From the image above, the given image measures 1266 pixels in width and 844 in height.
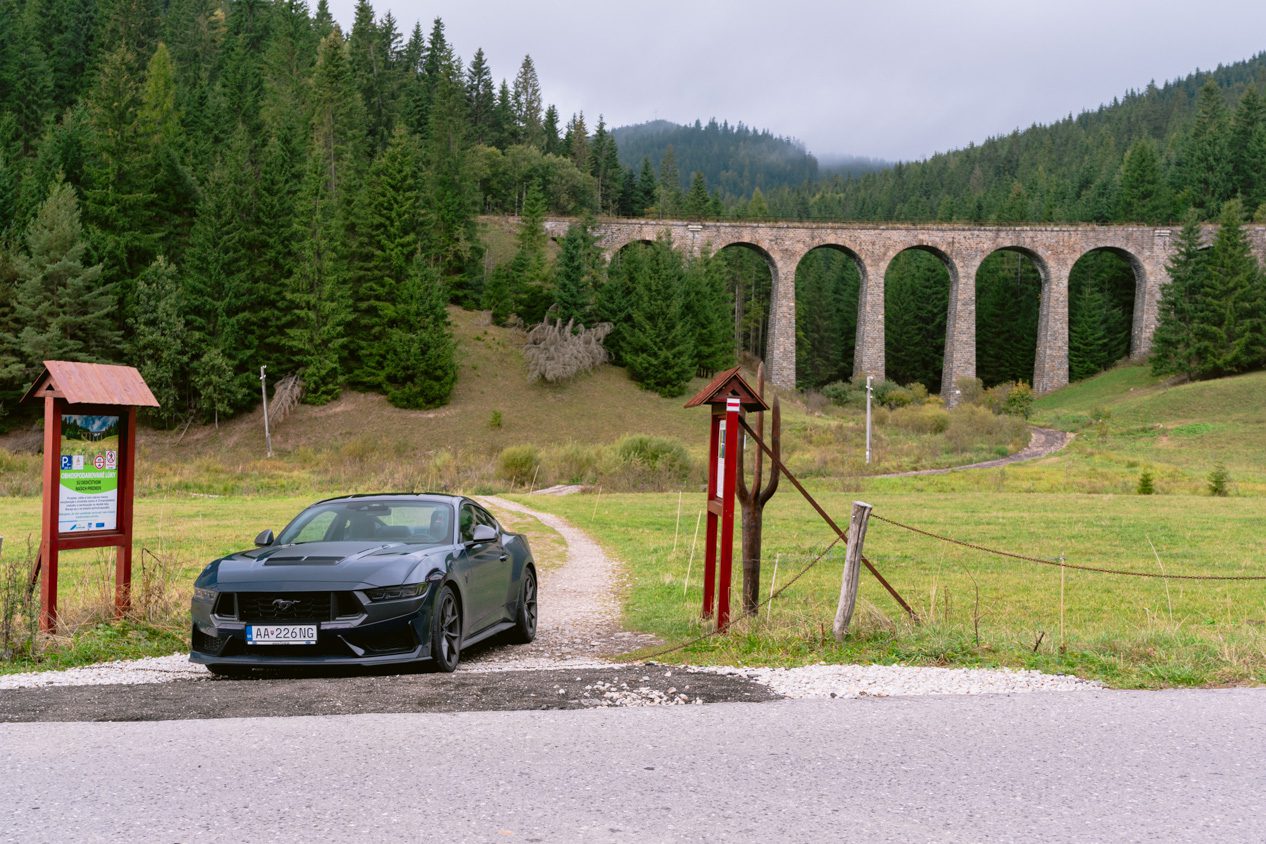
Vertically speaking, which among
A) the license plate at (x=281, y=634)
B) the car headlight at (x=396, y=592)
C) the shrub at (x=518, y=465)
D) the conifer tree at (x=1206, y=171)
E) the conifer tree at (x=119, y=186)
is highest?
the conifer tree at (x=1206, y=171)

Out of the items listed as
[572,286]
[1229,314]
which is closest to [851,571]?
[572,286]

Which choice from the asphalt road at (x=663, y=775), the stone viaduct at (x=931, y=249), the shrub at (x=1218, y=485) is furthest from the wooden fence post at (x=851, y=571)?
the stone viaduct at (x=931, y=249)

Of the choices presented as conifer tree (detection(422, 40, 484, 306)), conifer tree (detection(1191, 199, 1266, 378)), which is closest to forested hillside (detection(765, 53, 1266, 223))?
conifer tree (detection(1191, 199, 1266, 378))

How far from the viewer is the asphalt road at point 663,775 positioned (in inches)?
175

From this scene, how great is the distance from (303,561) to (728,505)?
3.82 metres

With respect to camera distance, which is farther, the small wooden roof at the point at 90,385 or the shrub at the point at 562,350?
the shrub at the point at 562,350

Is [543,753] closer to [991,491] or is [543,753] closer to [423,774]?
[423,774]

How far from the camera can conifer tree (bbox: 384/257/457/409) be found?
61031mm

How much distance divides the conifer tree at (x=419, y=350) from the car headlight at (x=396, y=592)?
53940mm

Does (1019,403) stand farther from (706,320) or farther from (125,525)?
(125,525)

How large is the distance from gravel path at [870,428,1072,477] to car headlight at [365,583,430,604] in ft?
121

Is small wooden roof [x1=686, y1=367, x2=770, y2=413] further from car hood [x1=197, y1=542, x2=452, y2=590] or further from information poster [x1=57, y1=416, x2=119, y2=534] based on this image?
→ information poster [x1=57, y1=416, x2=119, y2=534]

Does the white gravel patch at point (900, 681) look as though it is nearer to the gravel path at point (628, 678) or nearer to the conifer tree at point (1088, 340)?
the gravel path at point (628, 678)

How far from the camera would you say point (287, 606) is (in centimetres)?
792
